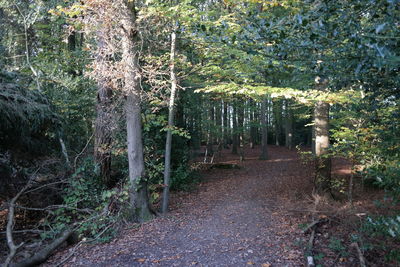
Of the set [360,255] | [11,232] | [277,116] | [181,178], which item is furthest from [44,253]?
[277,116]

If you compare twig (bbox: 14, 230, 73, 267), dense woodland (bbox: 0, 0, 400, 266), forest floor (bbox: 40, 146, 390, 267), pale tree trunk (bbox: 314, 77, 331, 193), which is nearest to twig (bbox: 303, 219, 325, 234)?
forest floor (bbox: 40, 146, 390, 267)

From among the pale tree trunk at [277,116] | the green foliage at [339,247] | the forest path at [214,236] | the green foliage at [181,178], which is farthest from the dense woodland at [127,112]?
the pale tree trunk at [277,116]

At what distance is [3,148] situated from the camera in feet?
21.5

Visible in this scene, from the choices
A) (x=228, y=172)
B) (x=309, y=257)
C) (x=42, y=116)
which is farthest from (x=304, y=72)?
(x=228, y=172)

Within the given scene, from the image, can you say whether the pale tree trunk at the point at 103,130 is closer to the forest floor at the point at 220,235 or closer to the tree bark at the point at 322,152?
the forest floor at the point at 220,235

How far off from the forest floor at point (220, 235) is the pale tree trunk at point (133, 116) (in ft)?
2.03

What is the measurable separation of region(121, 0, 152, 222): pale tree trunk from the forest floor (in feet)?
2.03

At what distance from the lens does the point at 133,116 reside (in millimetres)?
7230

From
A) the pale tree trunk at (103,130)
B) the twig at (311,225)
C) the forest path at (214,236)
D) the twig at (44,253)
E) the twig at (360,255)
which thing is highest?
the pale tree trunk at (103,130)

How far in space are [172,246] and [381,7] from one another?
5.31 meters

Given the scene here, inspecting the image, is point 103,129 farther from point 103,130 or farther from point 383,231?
point 383,231

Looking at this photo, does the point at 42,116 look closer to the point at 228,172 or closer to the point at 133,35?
the point at 133,35

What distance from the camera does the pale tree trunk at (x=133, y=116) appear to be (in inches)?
275

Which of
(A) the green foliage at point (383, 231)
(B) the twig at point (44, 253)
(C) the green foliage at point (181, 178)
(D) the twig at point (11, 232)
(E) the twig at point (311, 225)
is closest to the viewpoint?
(A) the green foliage at point (383, 231)
